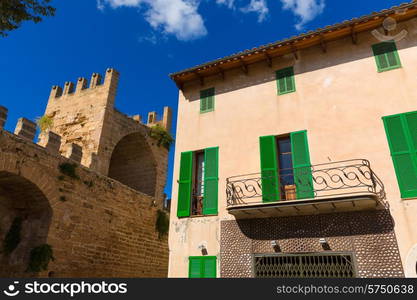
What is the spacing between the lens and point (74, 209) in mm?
11156

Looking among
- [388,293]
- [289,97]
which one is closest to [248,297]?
[388,293]

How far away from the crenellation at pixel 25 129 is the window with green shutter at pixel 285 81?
818cm

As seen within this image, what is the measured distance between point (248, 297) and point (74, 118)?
51.6ft

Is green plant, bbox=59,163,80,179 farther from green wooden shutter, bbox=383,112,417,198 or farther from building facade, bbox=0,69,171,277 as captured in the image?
green wooden shutter, bbox=383,112,417,198

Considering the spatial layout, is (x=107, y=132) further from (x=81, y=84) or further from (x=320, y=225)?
(x=320, y=225)

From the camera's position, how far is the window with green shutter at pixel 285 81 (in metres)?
9.16

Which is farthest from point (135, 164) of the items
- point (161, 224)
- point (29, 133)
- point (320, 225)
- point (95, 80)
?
point (320, 225)

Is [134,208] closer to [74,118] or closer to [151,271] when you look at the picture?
[151,271]

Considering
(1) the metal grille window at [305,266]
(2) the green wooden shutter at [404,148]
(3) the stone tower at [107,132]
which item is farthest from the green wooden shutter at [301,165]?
(3) the stone tower at [107,132]

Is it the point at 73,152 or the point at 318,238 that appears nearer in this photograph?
the point at 318,238

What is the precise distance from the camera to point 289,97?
9047 millimetres

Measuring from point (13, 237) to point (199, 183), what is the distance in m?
6.54

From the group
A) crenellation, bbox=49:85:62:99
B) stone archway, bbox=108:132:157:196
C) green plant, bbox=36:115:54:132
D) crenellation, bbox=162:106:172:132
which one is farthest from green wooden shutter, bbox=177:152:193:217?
crenellation, bbox=49:85:62:99

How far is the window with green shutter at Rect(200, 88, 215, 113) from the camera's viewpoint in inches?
403
